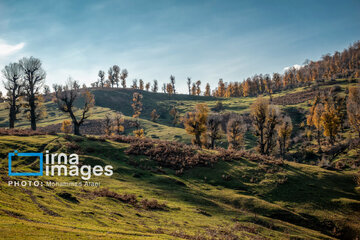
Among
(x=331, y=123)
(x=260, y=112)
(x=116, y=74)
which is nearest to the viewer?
(x=260, y=112)

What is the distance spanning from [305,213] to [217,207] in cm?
1241

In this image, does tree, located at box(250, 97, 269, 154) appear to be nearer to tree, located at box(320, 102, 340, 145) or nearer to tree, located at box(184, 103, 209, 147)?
tree, located at box(184, 103, 209, 147)

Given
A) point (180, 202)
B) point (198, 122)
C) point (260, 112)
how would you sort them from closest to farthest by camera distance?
point (180, 202)
point (260, 112)
point (198, 122)

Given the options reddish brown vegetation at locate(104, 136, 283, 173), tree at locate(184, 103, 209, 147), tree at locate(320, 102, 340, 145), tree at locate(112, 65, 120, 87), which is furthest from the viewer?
tree at locate(112, 65, 120, 87)

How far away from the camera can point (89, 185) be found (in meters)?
28.5

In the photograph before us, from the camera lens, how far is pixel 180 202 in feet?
94.8

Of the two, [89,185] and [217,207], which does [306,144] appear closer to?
[217,207]

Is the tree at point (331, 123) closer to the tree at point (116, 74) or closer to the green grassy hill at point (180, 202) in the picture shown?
the green grassy hill at point (180, 202)

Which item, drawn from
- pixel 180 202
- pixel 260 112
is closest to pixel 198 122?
pixel 260 112

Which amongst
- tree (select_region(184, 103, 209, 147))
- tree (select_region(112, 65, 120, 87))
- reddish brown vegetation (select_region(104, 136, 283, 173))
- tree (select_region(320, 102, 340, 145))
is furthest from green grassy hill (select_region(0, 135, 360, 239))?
tree (select_region(112, 65, 120, 87))

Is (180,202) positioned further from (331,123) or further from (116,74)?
(116,74)

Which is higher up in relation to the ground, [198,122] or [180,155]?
[198,122]

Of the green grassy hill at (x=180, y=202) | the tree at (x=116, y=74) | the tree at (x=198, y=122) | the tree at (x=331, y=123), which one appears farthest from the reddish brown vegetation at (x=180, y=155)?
the tree at (x=116, y=74)

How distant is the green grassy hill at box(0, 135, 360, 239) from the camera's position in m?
15.9
